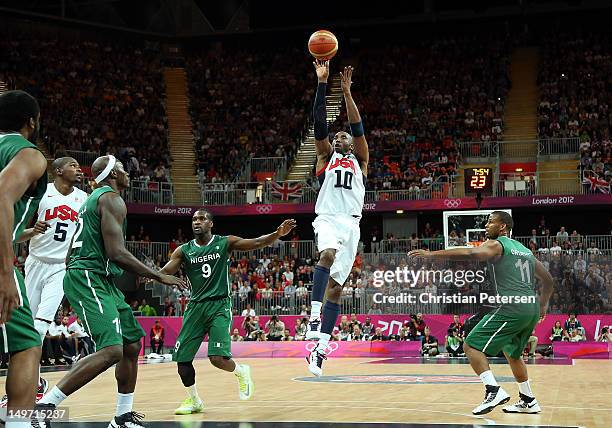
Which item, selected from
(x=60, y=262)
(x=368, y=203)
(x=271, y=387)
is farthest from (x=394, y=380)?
(x=368, y=203)

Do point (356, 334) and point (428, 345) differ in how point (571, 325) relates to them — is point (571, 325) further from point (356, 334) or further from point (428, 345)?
point (356, 334)

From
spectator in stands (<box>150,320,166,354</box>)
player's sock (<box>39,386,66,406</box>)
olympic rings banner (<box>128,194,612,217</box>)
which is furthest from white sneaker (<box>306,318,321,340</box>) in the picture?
olympic rings banner (<box>128,194,612,217</box>)

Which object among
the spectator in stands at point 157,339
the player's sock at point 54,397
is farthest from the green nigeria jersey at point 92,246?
the spectator in stands at point 157,339

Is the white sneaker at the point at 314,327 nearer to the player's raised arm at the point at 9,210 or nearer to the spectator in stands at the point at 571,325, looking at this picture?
the player's raised arm at the point at 9,210

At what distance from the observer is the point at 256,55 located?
40312 mm

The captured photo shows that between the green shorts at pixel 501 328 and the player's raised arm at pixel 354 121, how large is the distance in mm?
2195

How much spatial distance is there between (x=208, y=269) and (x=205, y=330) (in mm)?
681

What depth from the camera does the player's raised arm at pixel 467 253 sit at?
8172 millimetres

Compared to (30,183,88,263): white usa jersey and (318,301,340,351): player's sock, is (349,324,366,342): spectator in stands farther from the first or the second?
(30,183,88,263): white usa jersey

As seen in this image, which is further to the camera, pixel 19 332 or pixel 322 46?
pixel 322 46

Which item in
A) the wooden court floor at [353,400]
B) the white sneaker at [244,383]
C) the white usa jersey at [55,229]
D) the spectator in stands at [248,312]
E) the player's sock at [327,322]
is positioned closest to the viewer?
the wooden court floor at [353,400]

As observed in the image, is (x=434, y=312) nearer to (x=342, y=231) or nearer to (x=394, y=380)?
(x=394, y=380)

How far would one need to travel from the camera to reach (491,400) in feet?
26.8

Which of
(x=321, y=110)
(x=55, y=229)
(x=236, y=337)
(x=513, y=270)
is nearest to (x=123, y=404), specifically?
(x=55, y=229)
